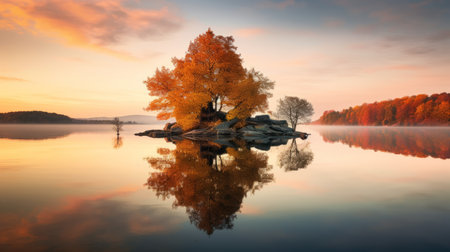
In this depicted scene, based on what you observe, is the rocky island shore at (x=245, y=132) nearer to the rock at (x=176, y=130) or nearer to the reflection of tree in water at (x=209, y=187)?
the rock at (x=176, y=130)

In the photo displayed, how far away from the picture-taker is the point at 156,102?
4094 centimetres

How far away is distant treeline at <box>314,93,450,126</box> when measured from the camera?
427 ft

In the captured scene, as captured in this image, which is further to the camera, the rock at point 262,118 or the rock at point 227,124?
the rock at point 262,118

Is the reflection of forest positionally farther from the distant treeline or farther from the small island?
the distant treeline

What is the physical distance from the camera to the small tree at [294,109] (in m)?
62.2

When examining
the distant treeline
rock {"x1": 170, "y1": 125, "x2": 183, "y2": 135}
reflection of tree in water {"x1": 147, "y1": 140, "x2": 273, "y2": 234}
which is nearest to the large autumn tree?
rock {"x1": 170, "y1": 125, "x2": 183, "y2": 135}

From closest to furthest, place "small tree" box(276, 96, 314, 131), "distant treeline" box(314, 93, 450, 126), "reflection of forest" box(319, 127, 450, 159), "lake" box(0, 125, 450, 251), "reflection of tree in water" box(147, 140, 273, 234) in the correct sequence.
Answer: "lake" box(0, 125, 450, 251) → "reflection of tree in water" box(147, 140, 273, 234) → "reflection of forest" box(319, 127, 450, 159) → "small tree" box(276, 96, 314, 131) → "distant treeline" box(314, 93, 450, 126)

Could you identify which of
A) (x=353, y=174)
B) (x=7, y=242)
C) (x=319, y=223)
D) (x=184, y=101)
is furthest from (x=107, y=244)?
(x=184, y=101)

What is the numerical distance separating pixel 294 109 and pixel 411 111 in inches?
4859

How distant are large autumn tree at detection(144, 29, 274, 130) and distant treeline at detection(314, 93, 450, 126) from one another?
450 ft

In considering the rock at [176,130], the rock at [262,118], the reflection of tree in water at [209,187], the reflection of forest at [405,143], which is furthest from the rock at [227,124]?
the reflection of tree in water at [209,187]

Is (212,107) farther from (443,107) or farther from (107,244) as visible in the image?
(443,107)

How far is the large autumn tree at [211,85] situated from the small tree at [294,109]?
24.0 metres

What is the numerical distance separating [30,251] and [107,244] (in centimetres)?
126
